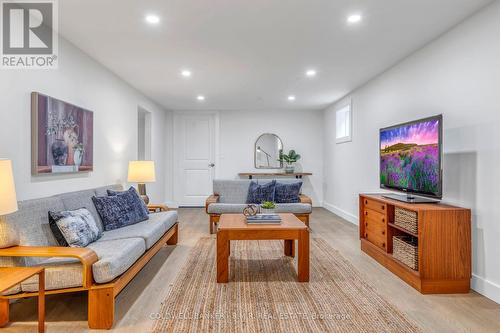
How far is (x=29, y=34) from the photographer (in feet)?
8.73

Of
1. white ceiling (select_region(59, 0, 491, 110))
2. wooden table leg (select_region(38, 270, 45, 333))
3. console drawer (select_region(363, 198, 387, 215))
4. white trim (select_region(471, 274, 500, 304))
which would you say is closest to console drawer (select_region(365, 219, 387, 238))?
console drawer (select_region(363, 198, 387, 215))

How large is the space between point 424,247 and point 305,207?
84.4 inches

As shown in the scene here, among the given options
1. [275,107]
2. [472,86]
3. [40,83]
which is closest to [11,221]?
[40,83]

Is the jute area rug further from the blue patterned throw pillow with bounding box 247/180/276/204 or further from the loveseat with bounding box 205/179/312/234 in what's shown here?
the blue patterned throw pillow with bounding box 247/180/276/204

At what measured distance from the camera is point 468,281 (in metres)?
2.55

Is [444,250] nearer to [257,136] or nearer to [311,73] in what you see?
[311,73]

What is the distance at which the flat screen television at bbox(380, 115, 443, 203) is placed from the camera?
8.84ft

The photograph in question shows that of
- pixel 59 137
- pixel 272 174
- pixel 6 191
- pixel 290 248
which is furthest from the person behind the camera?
pixel 272 174

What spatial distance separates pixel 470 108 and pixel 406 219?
1.13 m

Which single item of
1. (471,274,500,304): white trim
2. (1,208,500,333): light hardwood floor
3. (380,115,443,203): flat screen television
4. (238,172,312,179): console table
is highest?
(380,115,443,203): flat screen television

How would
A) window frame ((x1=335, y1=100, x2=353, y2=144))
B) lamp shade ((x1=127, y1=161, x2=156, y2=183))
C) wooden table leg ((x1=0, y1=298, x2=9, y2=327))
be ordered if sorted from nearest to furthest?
wooden table leg ((x1=0, y1=298, x2=9, y2=327)), lamp shade ((x1=127, y1=161, x2=156, y2=183)), window frame ((x1=335, y1=100, x2=353, y2=144))

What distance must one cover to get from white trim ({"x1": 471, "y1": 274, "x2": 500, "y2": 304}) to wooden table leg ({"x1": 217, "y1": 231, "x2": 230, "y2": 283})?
2147 mm

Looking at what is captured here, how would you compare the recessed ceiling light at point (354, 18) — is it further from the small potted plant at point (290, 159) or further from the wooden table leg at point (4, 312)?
the small potted plant at point (290, 159)

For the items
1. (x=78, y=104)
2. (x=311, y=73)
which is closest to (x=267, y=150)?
(x=311, y=73)
